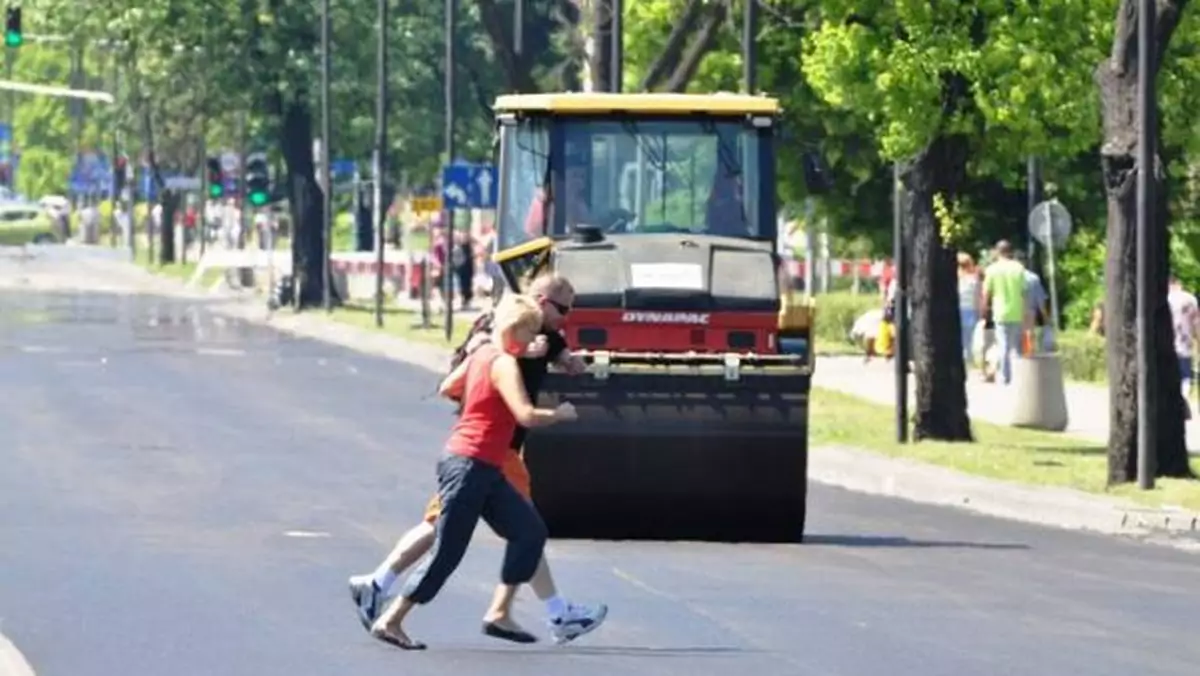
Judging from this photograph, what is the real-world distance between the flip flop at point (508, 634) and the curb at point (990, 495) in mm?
10132

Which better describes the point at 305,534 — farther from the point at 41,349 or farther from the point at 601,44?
the point at 41,349

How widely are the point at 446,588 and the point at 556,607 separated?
3450 mm

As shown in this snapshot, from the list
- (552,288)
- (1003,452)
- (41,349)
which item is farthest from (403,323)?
(552,288)

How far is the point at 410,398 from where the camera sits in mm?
44438

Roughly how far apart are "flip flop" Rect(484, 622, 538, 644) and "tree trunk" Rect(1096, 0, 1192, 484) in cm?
1288

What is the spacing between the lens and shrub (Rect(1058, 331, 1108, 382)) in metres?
50.2

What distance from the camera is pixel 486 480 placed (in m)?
17.1

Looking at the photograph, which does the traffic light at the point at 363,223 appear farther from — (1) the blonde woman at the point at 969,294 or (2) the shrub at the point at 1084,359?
(2) the shrub at the point at 1084,359

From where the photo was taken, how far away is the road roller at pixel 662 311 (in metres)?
24.3

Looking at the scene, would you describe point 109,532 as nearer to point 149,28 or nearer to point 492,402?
point 492,402

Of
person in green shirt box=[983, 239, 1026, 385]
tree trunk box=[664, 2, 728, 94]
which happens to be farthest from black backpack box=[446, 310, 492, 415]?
tree trunk box=[664, 2, 728, 94]

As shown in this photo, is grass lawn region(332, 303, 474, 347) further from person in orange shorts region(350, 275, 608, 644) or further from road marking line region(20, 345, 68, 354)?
person in orange shorts region(350, 275, 608, 644)

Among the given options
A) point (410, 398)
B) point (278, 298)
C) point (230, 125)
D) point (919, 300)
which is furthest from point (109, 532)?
point (230, 125)

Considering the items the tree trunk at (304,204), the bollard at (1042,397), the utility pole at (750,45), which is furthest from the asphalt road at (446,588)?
the tree trunk at (304,204)
